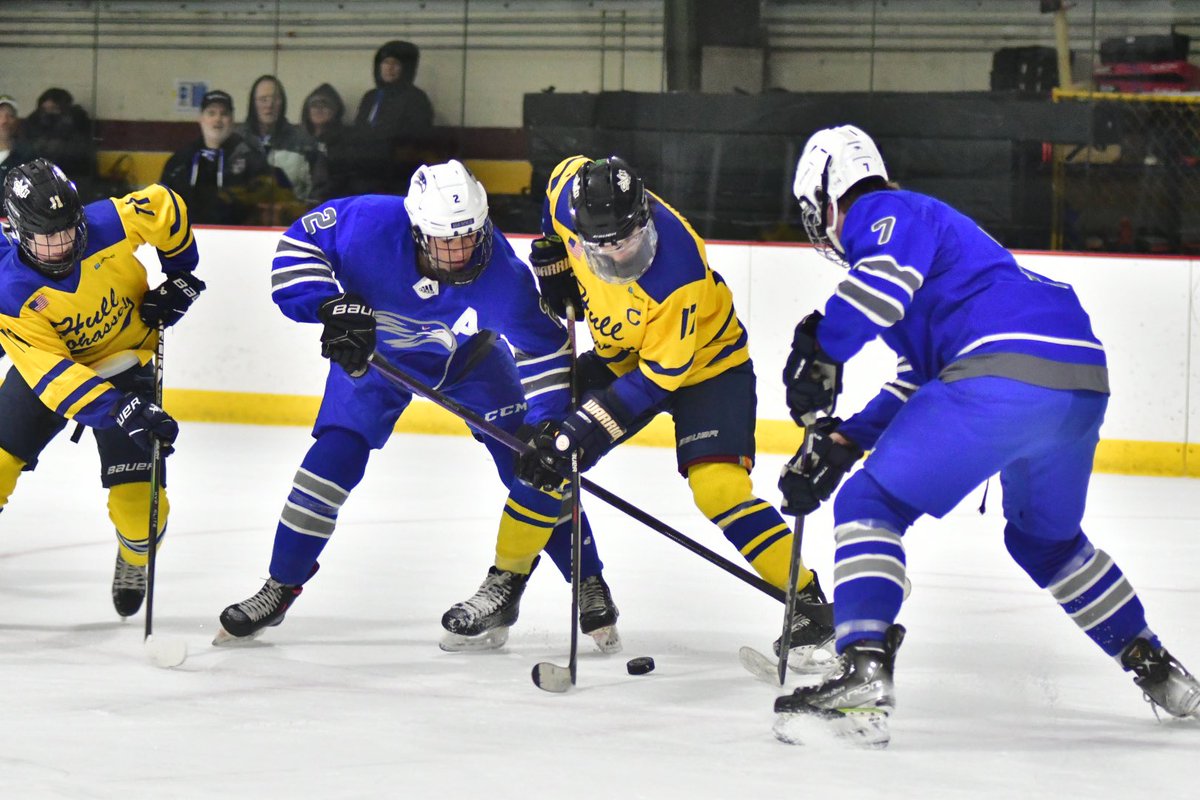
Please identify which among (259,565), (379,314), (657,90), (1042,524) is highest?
(657,90)

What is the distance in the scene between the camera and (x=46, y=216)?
3.30 m

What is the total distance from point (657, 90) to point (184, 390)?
7.89 feet

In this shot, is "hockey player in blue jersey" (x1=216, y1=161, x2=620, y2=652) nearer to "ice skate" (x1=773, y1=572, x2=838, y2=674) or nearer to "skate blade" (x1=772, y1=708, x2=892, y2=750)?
"ice skate" (x1=773, y1=572, x2=838, y2=674)

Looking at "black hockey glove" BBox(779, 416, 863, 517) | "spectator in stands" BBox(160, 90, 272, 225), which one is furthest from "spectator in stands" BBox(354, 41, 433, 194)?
"black hockey glove" BBox(779, 416, 863, 517)

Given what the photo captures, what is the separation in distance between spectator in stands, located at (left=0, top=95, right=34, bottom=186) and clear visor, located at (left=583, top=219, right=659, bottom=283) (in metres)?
5.24

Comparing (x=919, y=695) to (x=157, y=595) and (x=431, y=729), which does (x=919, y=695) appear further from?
(x=157, y=595)

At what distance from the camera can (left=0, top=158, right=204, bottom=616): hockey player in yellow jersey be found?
130 inches

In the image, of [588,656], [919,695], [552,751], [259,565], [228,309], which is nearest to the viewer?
[552,751]

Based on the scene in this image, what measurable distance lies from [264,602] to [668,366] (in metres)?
0.98

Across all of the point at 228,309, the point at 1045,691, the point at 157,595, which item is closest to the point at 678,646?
the point at 1045,691

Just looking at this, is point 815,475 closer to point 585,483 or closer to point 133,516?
point 585,483

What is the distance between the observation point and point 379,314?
3.27 meters

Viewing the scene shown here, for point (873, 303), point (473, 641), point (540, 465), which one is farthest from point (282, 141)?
point (873, 303)

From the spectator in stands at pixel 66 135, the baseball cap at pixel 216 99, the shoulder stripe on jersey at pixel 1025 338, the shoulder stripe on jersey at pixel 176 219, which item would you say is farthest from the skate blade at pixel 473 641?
the spectator in stands at pixel 66 135
